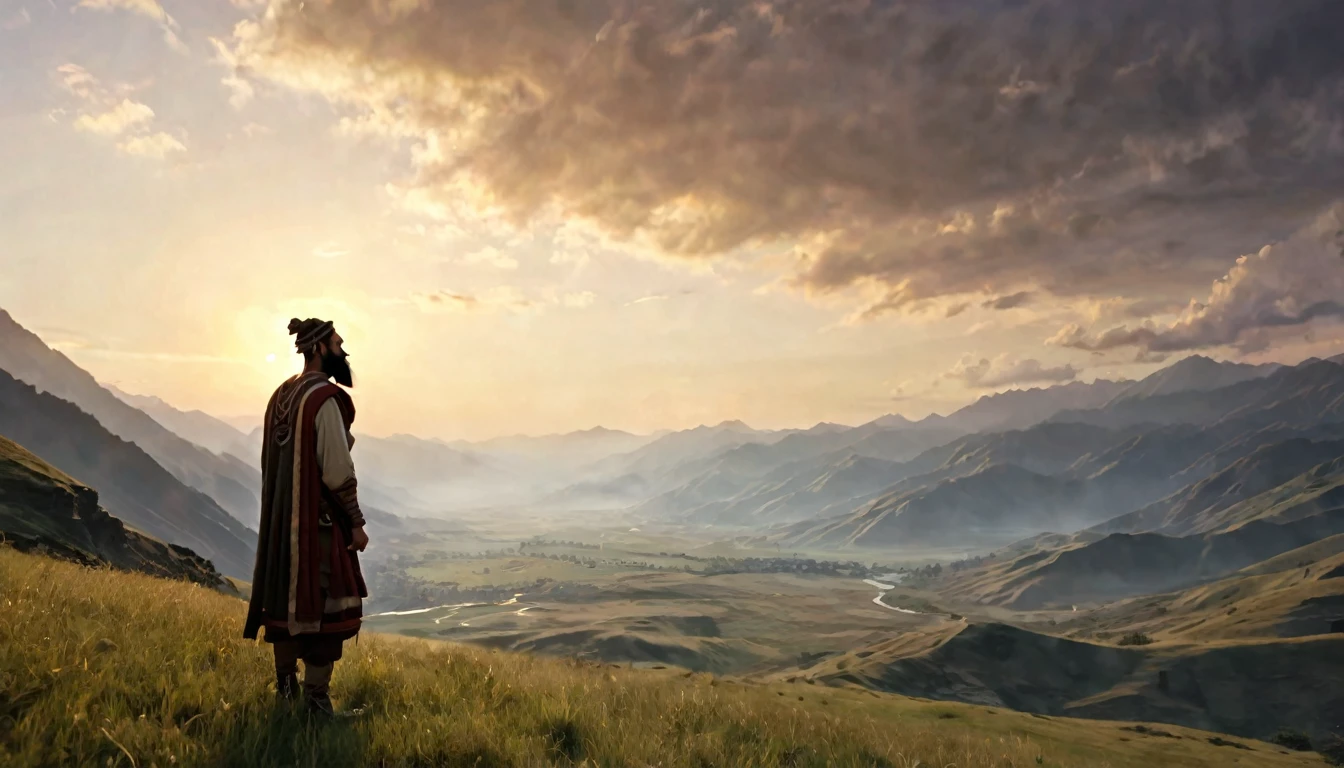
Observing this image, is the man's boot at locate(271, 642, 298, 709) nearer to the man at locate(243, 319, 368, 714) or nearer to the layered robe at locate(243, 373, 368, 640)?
the man at locate(243, 319, 368, 714)

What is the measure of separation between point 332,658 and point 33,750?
2.38 m

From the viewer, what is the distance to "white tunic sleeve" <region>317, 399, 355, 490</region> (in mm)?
7117

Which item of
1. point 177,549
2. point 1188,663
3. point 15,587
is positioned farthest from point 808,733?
point 1188,663

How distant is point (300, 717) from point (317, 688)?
0.42 meters

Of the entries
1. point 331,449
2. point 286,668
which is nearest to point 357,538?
point 331,449

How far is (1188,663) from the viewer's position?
15488 cm

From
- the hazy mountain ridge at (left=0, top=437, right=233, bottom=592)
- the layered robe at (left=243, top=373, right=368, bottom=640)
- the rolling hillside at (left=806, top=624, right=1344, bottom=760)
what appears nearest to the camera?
the layered robe at (left=243, top=373, right=368, bottom=640)

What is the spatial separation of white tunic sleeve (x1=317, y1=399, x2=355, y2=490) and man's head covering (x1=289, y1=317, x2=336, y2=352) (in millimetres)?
904

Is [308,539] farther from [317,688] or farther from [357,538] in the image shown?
[317,688]

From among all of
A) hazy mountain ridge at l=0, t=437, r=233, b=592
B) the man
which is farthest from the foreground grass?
hazy mountain ridge at l=0, t=437, r=233, b=592

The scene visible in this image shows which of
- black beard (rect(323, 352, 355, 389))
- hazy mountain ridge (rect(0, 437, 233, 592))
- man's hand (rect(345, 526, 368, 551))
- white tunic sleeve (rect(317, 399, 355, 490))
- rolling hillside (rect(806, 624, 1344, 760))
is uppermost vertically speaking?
black beard (rect(323, 352, 355, 389))

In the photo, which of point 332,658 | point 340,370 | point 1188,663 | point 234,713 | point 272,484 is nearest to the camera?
point 234,713

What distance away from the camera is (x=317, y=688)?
6.60m

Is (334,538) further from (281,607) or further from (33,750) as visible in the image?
(33,750)
